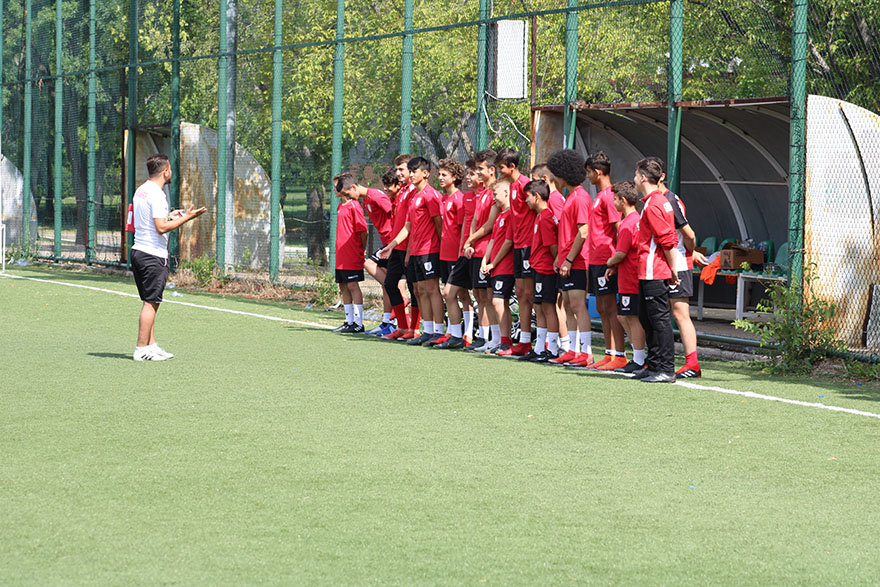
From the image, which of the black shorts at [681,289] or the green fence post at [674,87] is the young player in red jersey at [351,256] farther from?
the black shorts at [681,289]

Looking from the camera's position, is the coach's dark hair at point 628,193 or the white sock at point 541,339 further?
the white sock at point 541,339

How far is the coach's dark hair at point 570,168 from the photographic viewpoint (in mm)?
10383

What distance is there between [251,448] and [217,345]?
5.00 m

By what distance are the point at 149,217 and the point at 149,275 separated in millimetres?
506

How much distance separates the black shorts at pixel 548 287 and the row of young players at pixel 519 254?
0.01 meters

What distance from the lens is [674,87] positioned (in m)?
12.0

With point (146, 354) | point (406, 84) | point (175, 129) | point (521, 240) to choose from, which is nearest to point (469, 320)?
point (521, 240)

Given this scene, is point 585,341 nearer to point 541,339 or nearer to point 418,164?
point 541,339

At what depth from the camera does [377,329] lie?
12.7 m

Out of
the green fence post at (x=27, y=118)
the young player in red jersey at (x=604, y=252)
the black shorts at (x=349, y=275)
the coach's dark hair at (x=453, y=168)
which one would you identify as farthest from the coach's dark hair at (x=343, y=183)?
the green fence post at (x=27, y=118)

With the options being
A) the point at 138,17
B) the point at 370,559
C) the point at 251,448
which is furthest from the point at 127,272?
the point at 370,559

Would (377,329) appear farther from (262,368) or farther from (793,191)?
(793,191)

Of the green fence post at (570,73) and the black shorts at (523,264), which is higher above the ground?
the green fence post at (570,73)

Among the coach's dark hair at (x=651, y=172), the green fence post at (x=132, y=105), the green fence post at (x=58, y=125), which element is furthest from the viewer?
the green fence post at (x=58, y=125)
